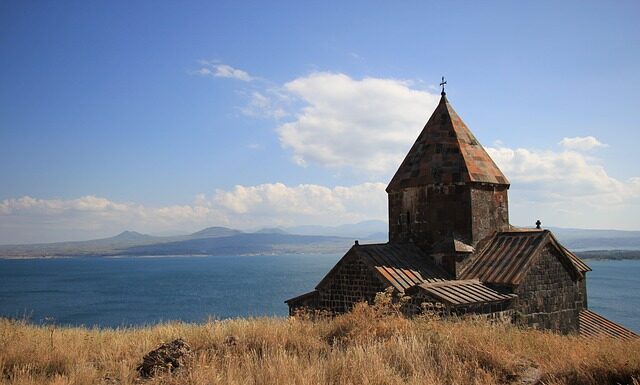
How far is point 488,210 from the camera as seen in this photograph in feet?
41.4

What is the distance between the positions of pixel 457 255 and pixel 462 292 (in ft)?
5.00

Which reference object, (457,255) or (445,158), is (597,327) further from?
(445,158)

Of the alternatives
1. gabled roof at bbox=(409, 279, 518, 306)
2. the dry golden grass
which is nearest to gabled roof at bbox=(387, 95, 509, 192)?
gabled roof at bbox=(409, 279, 518, 306)

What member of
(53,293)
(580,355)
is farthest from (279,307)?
(580,355)

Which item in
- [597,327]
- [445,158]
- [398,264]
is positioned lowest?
[597,327]

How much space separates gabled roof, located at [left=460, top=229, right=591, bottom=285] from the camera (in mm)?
11202

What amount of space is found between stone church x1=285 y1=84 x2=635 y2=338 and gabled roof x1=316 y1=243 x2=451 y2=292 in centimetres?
3

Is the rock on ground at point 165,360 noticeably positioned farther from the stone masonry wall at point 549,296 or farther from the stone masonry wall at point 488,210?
the stone masonry wall at point 488,210

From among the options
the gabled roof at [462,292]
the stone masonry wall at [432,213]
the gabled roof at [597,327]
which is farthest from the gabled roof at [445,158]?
the gabled roof at [597,327]

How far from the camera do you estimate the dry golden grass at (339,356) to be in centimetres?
511

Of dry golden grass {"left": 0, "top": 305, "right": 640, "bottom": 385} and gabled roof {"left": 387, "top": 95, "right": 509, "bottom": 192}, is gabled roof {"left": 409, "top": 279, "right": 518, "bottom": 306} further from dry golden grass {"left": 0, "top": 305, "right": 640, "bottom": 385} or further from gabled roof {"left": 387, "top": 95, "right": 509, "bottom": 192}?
gabled roof {"left": 387, "top": 95, "right": 509, "bottom": 192}

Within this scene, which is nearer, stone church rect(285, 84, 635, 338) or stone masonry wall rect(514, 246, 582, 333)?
stone church rect(285, 84, 635, 338)

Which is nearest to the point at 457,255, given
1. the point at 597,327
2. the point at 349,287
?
the point at 349,287

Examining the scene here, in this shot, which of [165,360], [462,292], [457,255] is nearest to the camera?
[165,360]
